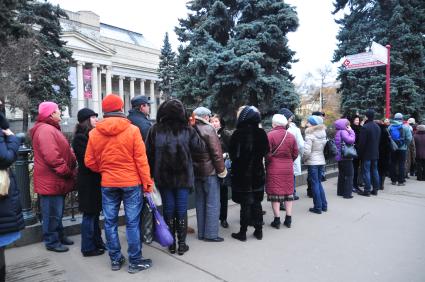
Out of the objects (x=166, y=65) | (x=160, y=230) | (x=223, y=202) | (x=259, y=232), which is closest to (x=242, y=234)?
(x=259, y=232)

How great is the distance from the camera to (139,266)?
13.4ft

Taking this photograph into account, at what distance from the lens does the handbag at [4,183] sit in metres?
2.92

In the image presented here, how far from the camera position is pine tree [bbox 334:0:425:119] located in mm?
18969

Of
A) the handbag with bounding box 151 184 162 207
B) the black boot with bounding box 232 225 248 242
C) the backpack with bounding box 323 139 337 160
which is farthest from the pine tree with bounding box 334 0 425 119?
the handbag with bounding box 151 184 162 207

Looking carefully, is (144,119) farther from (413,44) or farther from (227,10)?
(413,44)

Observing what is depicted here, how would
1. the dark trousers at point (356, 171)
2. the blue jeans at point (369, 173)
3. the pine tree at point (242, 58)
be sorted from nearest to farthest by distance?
1. the blue jeans at point (369, 173)
2. the dark trousers at point (356, 171)
3. the pine tree at point (242, 58)

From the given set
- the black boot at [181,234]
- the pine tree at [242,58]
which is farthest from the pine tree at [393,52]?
the black boot at [181,234]

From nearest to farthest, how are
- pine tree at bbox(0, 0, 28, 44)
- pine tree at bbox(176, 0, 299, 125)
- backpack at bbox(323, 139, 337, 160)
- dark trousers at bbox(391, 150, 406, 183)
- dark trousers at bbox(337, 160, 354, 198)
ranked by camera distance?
backpack at bbox(323, 139, 337, 160), dark trousers at bbox(337, 160, 354, 198), dark trousers at bbox(391, 150, 406, 183), pine tree at bbox(176, 0, 299, 125), pine tree at bbox(0, 0, 28, 44)

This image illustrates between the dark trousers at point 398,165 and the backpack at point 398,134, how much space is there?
0.87ft

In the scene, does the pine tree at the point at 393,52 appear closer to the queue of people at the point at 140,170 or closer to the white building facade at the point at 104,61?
the queue of people at the point at 140,170

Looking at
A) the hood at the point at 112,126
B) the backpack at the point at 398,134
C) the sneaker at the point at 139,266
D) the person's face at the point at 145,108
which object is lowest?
the sneaker at the point at 139,266

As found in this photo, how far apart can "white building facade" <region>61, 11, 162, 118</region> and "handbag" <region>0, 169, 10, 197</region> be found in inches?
1883

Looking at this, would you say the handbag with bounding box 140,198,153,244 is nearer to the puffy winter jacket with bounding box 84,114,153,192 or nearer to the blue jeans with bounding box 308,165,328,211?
the puffy winter jacket with bounding box 84,114,153,192

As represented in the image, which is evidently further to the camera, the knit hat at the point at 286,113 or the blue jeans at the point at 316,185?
the knit hat at the point at 286,113
